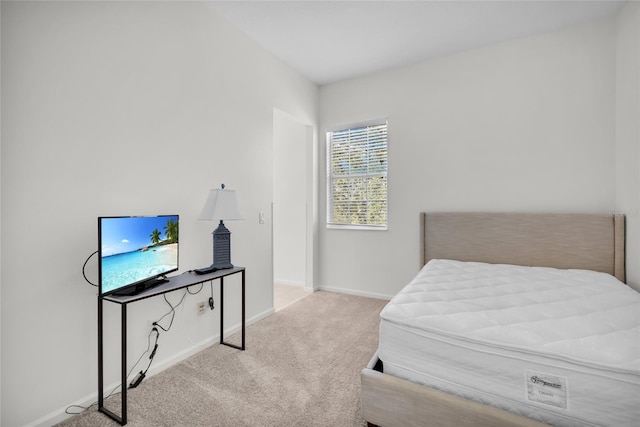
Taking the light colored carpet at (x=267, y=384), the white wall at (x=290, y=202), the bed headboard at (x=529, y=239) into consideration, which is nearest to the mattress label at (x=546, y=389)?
the light colored carpet at (x=267, y=384)

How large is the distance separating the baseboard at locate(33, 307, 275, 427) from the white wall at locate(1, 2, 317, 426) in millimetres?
13

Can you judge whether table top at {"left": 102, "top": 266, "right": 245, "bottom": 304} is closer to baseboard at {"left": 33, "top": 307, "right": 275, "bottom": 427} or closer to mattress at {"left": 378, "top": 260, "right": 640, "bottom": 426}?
baseboard at {"left": 33, "top": 307, "right": 275, "bottom": 427}

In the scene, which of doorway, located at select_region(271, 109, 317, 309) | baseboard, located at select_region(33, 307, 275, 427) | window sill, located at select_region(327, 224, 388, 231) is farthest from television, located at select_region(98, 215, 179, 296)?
window sill, located at select_region(327, 224, 388, 231)

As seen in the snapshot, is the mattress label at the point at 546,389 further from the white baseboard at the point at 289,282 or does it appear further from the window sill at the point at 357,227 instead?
the white baseboard at the point at 289,282

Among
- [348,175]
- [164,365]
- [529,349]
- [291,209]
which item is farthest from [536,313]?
[291,209]

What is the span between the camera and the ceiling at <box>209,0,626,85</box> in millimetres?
2355

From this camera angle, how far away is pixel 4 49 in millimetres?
1381

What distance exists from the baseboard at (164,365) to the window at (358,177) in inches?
60.2

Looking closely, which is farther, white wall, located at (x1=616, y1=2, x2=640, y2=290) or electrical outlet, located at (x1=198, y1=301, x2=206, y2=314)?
electrical outlet, located at (x1=198, y1=301, x2=206, y2=314)

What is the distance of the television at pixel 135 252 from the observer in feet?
5.03

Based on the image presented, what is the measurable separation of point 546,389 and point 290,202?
354 centimetres

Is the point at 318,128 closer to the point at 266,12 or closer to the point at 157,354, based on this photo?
the point at 266,12

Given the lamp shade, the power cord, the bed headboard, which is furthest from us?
the bed headboard

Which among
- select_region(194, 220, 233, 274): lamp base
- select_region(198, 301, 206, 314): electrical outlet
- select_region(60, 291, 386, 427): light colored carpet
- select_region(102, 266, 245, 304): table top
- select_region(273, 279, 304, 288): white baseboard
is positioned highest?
select_region(194, 220, 233, 274): lamp base
